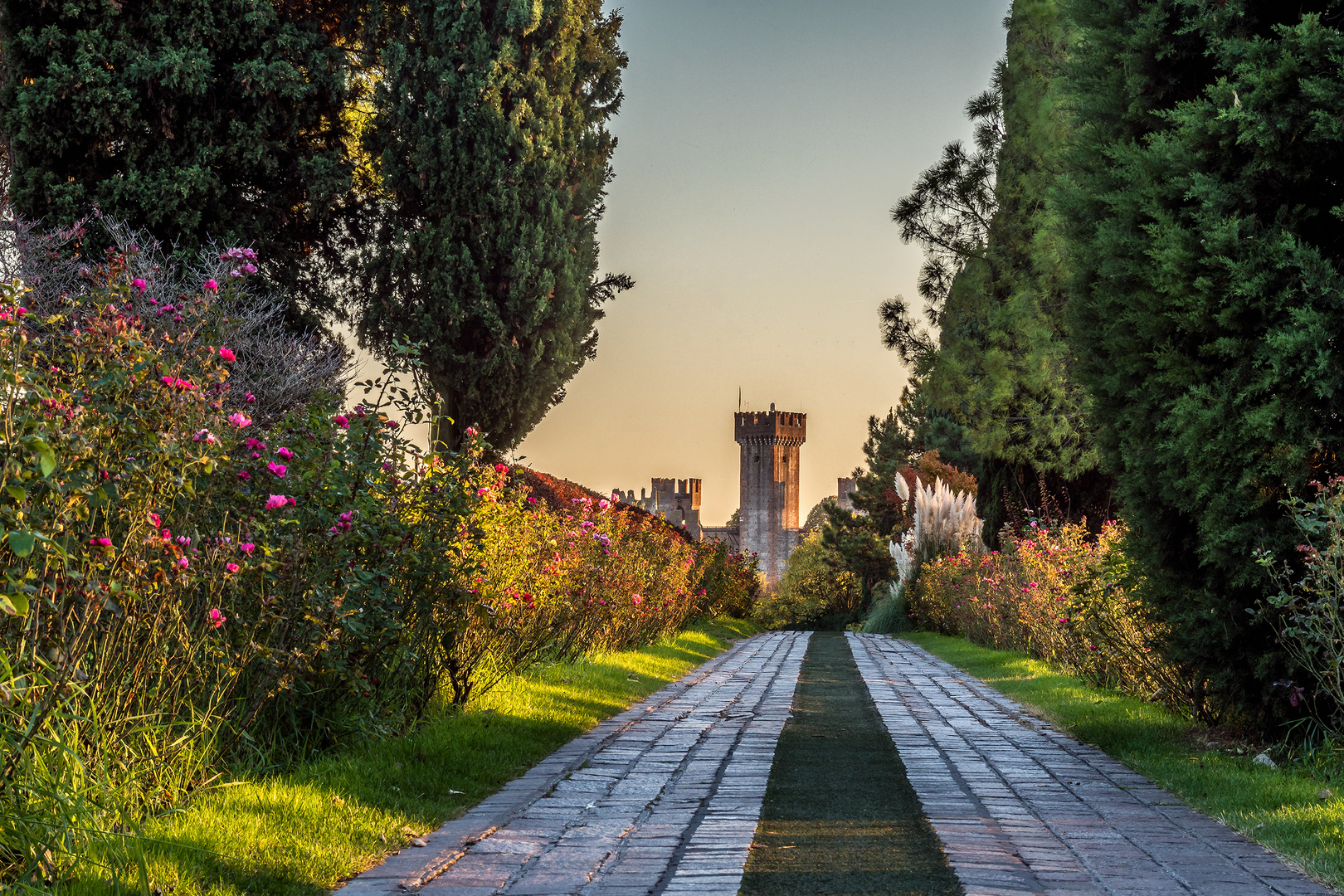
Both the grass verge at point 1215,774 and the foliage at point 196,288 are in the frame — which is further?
the foliage at point 196,288

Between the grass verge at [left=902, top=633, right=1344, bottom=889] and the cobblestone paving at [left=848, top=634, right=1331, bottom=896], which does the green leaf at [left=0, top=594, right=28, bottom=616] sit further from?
the grass verge at [left=902, top=633, right=1344, bottom=889]

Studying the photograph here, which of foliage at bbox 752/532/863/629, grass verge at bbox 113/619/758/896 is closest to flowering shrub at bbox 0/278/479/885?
grass verge at bbox 113/619/758/896

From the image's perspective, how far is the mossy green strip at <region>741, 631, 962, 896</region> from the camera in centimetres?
328

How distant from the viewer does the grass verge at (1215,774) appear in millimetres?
3668

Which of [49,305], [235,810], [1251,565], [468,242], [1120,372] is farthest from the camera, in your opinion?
[468,242]

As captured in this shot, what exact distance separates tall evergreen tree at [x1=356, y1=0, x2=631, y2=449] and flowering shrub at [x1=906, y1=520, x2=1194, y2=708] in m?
6.77

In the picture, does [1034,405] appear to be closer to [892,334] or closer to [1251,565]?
[892,334]

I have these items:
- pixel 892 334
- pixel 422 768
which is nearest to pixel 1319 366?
pixel 422 768

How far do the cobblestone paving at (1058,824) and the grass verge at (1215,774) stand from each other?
0.29 feet

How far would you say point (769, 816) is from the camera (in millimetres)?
4156

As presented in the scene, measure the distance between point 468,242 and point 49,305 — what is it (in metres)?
5.46

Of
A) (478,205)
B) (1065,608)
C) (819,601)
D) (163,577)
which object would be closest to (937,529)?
(819,601)

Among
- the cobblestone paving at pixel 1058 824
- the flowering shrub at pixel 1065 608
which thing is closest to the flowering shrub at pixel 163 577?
the cobblestone paving at pixel 1058 824

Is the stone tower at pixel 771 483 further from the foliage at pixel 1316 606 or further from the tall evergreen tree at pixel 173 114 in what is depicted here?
the foliage at pixel 1316 606
